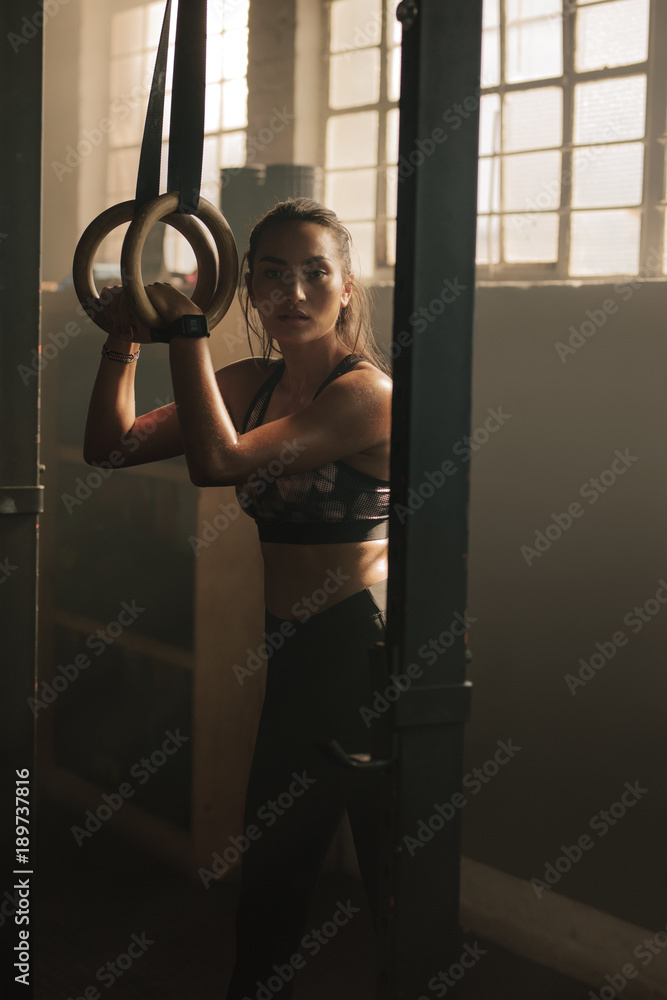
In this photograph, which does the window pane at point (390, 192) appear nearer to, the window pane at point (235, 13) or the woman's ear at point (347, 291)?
the window pane at point (235, 13)

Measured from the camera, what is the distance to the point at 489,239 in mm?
2336

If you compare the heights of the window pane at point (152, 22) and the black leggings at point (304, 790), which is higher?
the window pane at point (152, 22)

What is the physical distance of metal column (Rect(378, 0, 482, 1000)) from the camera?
74 cm

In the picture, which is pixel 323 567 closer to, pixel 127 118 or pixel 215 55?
pixel 215 55

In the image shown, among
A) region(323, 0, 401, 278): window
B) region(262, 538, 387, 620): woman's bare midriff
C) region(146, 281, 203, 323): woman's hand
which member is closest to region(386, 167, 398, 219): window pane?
region(323, 0, 401, 278): window

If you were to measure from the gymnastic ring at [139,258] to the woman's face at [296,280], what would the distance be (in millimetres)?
193

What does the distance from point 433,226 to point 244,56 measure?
2.41m

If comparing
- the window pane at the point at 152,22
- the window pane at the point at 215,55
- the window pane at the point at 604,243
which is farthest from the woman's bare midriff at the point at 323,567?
the window pane at the point at 152,22

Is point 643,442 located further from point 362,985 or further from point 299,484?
point 362,985

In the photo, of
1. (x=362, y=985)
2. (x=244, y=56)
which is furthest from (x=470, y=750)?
(x=244, y=56)

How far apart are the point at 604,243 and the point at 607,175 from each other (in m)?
0.14

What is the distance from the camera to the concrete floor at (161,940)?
6.61 ft

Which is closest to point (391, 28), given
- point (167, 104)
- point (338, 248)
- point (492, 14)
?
point (492, 14)

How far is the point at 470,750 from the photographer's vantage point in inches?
88.4
